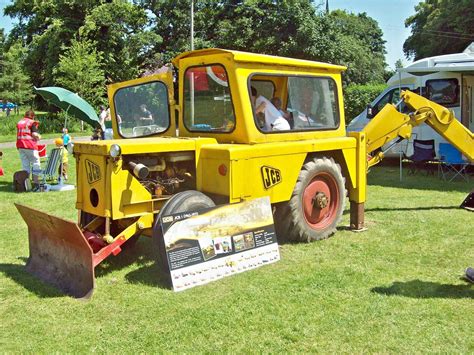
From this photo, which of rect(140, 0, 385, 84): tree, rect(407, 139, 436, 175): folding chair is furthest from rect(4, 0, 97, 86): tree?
rect(407, 139, 436, 175): folding chair

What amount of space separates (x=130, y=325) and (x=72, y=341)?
47 centimetres

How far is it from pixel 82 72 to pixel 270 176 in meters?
26.4

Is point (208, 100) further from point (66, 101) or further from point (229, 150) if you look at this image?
point (66, 101)

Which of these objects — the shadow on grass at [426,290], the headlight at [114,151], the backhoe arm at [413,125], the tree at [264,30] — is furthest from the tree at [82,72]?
the shadow on grass at [426,290]

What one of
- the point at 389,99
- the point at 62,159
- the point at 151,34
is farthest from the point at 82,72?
the point at 389,99

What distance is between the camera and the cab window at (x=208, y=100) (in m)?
5.93

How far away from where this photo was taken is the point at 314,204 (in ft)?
21.7

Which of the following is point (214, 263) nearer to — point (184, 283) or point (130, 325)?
point (184, 283)

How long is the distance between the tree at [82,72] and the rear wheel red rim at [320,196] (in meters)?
25.6

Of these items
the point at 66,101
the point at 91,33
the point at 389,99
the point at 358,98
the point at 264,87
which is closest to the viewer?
the point at 264,87

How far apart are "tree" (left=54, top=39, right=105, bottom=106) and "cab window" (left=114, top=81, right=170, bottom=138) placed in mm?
24534

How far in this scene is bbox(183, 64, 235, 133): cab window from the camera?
593 centimetres

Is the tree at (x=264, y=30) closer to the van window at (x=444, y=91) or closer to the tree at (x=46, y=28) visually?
the tree at (x=46, y=28)

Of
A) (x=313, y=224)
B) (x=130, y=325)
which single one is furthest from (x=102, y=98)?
(x=130, y=325)
